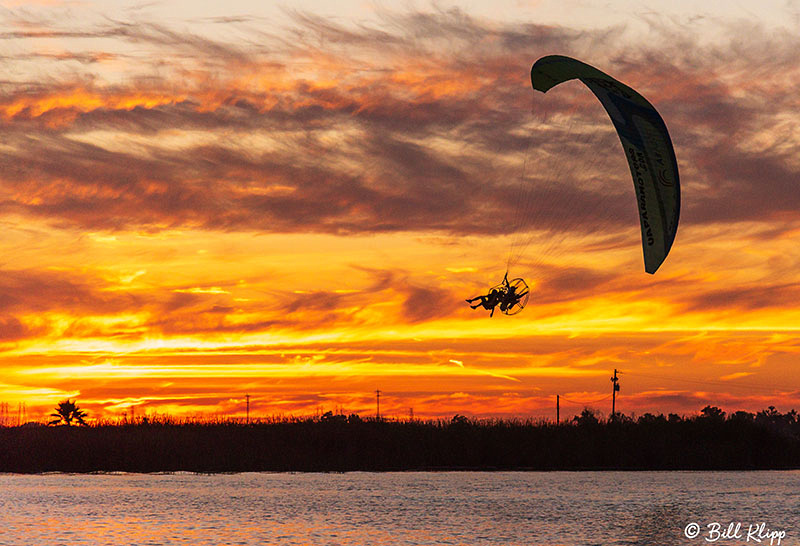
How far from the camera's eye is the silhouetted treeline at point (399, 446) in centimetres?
7650

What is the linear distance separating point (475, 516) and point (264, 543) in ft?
42.8

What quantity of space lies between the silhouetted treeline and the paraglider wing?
47.5 metres

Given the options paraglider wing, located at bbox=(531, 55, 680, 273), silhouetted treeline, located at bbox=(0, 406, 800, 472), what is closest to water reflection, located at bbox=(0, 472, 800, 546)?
silhouetted treeline, located at bbox=(0, 406, 800, 472)

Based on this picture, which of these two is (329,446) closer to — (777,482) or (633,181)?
(777,482)

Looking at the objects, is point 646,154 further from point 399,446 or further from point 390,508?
point 399,446

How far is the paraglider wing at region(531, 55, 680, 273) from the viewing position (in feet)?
105

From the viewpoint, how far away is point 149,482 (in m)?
72.6

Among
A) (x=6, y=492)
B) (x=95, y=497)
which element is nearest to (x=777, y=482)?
(x=95, y=497)

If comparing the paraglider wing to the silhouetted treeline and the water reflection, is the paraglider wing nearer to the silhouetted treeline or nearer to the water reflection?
the water reflection

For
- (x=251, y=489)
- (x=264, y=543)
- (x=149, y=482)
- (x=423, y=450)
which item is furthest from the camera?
(x=423, y=450)

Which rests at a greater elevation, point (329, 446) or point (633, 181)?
point (633, 181)

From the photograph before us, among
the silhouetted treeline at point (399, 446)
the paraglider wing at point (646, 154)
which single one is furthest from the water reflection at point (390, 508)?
the paraglider wing at point (646, 154)

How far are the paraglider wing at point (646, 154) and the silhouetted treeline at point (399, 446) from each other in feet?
156

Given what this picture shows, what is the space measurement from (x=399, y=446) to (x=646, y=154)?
48.1 meters
